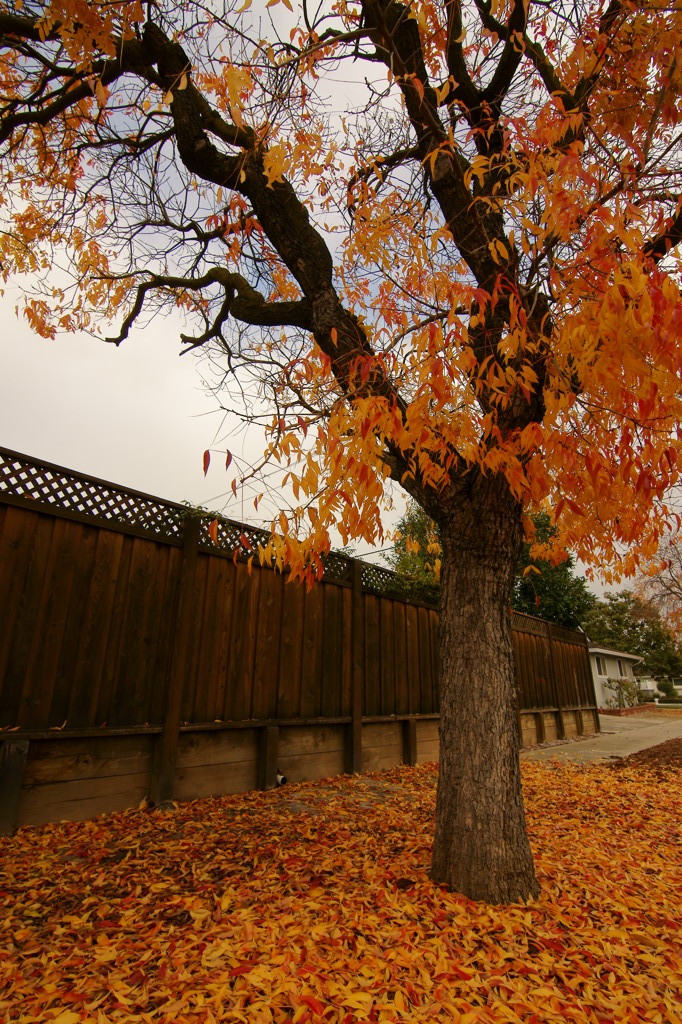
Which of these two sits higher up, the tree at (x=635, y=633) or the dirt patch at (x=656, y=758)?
the tree at (x=635, y=633)

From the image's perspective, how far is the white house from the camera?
2403 cm

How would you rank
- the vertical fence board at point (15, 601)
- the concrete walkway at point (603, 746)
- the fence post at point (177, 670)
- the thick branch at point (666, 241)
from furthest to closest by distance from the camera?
the concrete walkway at point (603, 746) → the fence post at point (177, 670) → the vertical fence board at point (15, 601) → the thick branch at point (666, 241)

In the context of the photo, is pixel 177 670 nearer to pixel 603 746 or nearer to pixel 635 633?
pixel 603 746

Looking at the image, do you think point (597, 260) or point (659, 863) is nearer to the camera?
point (597, 260)

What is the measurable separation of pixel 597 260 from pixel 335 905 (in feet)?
11.8

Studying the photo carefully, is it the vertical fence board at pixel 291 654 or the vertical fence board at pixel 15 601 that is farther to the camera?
the vertical fence board at pixel 291 654

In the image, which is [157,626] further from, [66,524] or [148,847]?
[148,847]

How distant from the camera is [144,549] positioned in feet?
14.4

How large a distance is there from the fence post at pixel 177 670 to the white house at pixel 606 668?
21277mm

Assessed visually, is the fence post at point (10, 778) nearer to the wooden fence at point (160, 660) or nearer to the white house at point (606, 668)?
the wooden fence at point (160, 660)

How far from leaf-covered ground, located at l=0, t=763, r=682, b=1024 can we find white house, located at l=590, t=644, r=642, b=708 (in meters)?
21.0

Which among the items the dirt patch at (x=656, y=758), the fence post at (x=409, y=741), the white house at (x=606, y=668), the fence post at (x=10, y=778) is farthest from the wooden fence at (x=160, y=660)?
the white house at (x=606, y=668)

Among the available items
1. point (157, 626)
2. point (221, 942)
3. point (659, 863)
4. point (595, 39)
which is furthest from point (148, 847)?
point (595, 39)

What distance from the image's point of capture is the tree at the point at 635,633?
3120 cm
